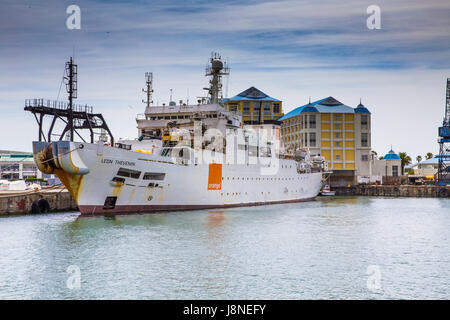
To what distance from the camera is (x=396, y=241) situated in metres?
19.4

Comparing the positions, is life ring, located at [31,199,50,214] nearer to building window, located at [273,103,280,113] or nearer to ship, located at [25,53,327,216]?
ship, located at [25,53,327,216]

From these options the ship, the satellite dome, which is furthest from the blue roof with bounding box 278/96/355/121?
the satellite dome

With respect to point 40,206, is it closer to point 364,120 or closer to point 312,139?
point 312,139

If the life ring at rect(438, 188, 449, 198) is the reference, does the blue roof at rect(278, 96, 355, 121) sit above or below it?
above

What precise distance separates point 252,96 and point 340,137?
19.7 metres

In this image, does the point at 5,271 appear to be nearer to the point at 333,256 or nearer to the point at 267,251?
the point at 267,251

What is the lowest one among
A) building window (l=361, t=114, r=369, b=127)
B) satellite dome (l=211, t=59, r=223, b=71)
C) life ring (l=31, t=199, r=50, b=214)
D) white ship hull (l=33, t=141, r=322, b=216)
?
life ring (l=31, t=199, r=50, b=214)

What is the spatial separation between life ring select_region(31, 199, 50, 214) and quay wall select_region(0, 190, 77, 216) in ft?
0.29

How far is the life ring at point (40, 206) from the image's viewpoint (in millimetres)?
28531

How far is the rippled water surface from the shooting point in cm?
1177

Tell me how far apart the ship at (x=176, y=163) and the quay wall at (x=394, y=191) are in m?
19.5

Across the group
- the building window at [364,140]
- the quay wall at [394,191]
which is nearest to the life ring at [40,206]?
the quay wall at [394,191]
